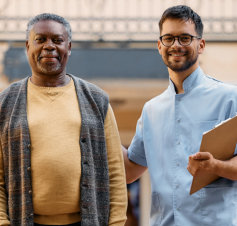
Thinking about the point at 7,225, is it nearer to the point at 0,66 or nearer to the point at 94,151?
the point at 94,151

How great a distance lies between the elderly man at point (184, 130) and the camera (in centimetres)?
246

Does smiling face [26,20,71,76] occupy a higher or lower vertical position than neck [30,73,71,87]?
higher

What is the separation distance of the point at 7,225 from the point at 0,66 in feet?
15.4

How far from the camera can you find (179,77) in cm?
262

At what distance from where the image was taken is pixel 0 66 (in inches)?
265

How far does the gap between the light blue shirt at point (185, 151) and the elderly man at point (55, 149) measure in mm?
275

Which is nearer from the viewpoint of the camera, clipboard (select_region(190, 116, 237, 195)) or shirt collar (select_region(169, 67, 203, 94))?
clipboard (select_region(190, 116, 237, 195))

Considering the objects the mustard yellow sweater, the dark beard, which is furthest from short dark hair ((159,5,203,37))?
the mustard yellow sweater

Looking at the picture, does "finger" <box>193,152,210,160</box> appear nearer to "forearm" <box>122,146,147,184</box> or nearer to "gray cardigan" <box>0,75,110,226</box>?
"gray cardigan" <box>0,75,110,226</box>

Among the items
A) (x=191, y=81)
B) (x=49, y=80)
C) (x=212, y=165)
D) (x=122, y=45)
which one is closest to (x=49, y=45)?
(x=49, y=80)

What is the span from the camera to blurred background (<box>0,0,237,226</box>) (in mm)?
6695

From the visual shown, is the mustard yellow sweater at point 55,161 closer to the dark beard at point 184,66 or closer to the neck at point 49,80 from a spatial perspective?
the neck at point 49,80

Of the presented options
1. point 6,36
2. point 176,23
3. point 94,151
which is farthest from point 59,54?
point 6,36

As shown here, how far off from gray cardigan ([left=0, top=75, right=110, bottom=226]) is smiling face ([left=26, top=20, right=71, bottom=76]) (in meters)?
0.15
